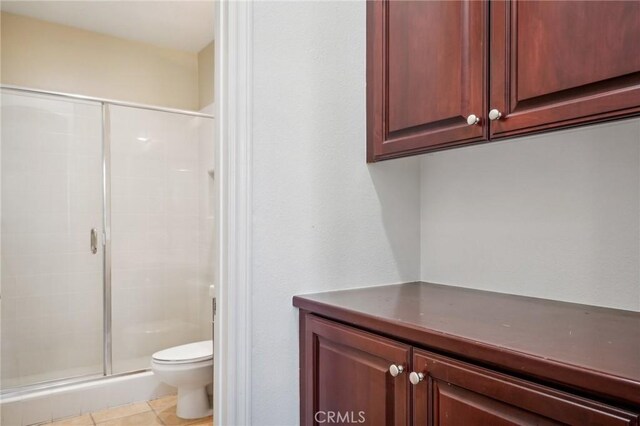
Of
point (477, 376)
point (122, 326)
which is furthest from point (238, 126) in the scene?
point (122, 326)

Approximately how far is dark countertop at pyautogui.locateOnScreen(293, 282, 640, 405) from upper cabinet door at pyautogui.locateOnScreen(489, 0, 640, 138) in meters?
0.43

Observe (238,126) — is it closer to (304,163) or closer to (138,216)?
(304,163)

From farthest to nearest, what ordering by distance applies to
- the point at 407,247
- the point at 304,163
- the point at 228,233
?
the point at 407,247 < the point at 304,163 < the point at 228,233

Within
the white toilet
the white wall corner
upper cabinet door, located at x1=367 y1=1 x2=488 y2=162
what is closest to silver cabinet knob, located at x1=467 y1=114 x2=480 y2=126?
upper cabinet door, located at x1=367 y1=1 x2=488 y2=162

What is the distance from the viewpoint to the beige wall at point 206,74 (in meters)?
3.16

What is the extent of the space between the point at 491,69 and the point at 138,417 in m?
2.65

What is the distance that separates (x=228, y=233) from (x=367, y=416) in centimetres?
60

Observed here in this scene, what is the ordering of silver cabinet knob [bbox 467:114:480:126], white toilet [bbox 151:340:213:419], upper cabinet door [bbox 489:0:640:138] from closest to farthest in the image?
1. upper cabinet door [bbox 489:0:640:138]
2. silver cabinet knob [bbox 467:114:480:126]
3. white toilet [bbox 151:340:213:419]

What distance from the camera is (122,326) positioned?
2811 millimetres

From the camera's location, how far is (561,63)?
2.84 ft

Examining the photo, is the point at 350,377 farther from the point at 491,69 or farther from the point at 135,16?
the point at 135,16

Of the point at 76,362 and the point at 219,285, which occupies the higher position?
the point at 219,285

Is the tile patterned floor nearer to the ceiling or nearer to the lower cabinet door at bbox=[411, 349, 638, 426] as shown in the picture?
the lower cabinet door at bbox=[411, 349, 638, 426]

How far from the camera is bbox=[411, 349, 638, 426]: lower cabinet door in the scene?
0.61 metres
